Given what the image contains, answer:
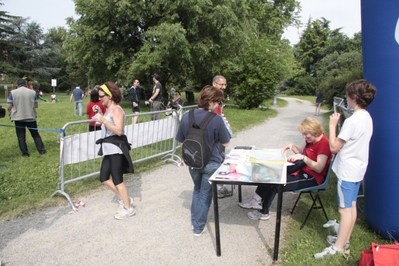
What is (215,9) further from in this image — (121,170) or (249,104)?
(121,170)

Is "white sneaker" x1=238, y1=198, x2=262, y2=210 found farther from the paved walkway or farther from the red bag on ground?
the red bag on ground

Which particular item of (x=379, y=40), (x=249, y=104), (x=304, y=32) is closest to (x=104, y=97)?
(x=379, y=40)

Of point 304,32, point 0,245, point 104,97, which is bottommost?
point 0,245

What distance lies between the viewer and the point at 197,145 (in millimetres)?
3445

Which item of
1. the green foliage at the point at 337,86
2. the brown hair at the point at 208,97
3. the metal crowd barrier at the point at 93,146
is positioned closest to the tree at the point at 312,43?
the green foliage at the point at 337,86

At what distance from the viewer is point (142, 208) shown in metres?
4.67

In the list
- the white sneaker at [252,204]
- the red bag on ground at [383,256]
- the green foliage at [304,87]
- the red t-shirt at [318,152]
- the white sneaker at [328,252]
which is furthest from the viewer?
the green foliage at [304,87]

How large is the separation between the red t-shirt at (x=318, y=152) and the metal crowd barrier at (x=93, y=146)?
3.19 m

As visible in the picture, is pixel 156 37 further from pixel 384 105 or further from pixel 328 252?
pixel 328 252

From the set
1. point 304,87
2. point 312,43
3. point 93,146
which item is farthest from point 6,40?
point 312,43

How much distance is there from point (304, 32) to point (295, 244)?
7121cm

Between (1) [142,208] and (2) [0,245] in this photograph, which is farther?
(1) [142,208]

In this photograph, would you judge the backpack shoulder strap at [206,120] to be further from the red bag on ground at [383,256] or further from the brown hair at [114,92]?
the red bag on ground at [383,256]

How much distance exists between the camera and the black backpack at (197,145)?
3.44 metres
